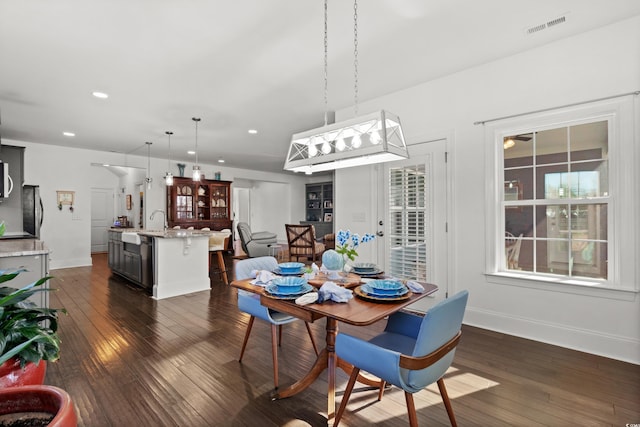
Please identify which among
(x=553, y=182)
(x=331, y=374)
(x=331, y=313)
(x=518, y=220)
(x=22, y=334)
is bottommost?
(x=331, y=374)

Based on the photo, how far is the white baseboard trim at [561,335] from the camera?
2.41 meters

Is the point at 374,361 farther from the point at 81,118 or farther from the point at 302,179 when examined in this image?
the point at 302,179

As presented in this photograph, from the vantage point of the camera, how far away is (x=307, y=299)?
161 cm

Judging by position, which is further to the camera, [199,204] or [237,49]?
[199,204]

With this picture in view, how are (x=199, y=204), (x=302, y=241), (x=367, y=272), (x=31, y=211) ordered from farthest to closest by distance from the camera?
(x=199, y=204)
(x=302, y=241)
(x=31, y=211)
(x=367, y=272)

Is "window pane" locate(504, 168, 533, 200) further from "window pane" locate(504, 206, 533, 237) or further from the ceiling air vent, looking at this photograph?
the ceiling air vent

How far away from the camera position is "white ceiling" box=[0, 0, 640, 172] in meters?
2.21

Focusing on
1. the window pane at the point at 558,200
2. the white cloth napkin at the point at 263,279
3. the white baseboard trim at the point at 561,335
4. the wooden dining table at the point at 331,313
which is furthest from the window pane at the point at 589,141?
the white cloth napkin at the point at 263,279

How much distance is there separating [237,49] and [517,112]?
2693mm

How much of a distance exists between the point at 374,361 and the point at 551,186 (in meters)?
2.58

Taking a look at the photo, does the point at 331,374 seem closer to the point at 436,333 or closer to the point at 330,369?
the point at 330,369

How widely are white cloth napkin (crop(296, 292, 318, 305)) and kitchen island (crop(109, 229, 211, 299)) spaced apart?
3.33 metres

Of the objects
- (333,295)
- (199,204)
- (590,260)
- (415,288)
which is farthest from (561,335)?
(199,204)

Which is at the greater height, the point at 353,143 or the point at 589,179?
the point at 353,143
